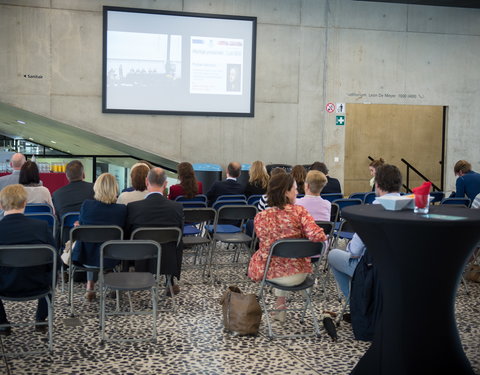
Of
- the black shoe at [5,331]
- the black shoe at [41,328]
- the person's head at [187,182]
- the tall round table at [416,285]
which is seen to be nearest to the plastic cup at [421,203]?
the tall round table at [416,285]

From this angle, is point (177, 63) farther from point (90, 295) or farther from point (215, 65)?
point (90, 295)

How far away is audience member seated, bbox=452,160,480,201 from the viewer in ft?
25.5

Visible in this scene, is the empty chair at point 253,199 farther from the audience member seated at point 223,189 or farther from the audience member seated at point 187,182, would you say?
the audience member seated at point 187,182

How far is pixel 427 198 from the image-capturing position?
10.8ft

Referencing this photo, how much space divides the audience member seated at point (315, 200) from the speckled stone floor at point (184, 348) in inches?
37.7

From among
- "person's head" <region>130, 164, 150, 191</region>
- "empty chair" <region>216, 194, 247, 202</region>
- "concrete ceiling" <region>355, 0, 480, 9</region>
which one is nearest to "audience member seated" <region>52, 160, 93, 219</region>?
"person's head" <region>130, 164, 150, 191</region>

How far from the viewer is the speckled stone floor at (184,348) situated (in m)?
3.78

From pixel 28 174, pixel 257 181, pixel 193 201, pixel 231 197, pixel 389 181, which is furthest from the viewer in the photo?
pixel 257 181

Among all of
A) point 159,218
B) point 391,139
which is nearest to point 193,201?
point 159,218

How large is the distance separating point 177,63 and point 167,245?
265 inches

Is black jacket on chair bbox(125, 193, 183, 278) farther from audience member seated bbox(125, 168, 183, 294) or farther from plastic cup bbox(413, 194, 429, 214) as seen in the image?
plastic cup bbox(413, 194, 429, 214)

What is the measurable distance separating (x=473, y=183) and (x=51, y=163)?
7.62 m

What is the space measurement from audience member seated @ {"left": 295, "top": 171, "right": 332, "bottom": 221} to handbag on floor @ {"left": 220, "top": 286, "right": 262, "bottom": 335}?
5.18ft

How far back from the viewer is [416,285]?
10.5 ft
